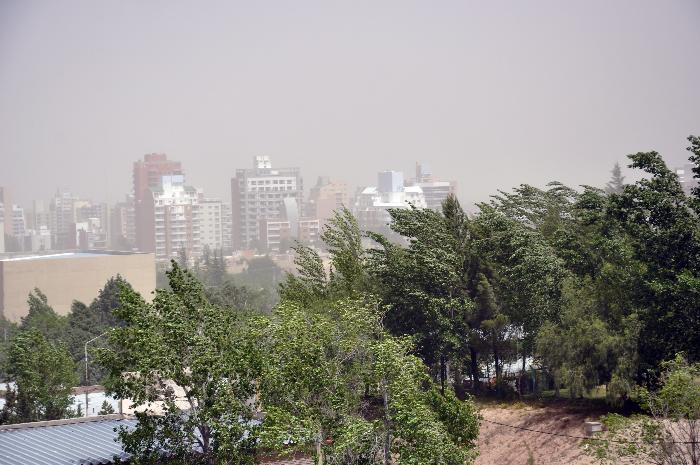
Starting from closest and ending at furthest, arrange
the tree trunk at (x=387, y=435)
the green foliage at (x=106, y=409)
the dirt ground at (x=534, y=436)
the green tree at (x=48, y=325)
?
the tree trunk at (x=387, y=435) < the dirt ground at (x=534, y=436) < the green foliage at (x=106, y=409) < the green tree at (x=48, y=325)

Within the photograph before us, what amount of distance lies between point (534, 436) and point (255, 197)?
6573 inches

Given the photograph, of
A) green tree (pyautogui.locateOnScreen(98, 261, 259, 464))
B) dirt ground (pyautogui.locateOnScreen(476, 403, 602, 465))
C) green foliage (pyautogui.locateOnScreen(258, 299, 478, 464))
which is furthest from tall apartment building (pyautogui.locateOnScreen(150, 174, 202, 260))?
green tree (pyautogui.locateOnScreen(98, 261, 259, 464))

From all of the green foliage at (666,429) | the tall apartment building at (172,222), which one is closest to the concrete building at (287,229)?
the tall apartment building at (172,222)

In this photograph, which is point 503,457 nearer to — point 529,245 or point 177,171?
point 529,245

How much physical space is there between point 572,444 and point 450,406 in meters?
6.03

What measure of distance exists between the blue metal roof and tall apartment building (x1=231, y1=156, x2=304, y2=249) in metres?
168

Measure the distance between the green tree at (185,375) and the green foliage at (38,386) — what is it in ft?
35.0

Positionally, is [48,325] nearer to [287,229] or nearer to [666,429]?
[666,429]

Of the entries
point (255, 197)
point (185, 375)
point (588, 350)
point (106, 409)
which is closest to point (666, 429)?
point (588, 350)

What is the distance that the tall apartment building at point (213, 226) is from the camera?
184 meters

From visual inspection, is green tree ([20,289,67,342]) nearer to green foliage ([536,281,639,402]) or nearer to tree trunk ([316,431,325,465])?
green foliage ([536,281,639,402])

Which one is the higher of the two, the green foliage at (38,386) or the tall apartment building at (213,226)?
the tall apartment building at (213,226)

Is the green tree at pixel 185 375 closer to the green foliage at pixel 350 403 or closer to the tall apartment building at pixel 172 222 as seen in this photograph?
the green foliage at pixel 350 403

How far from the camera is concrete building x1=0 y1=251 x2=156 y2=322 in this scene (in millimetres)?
86688
